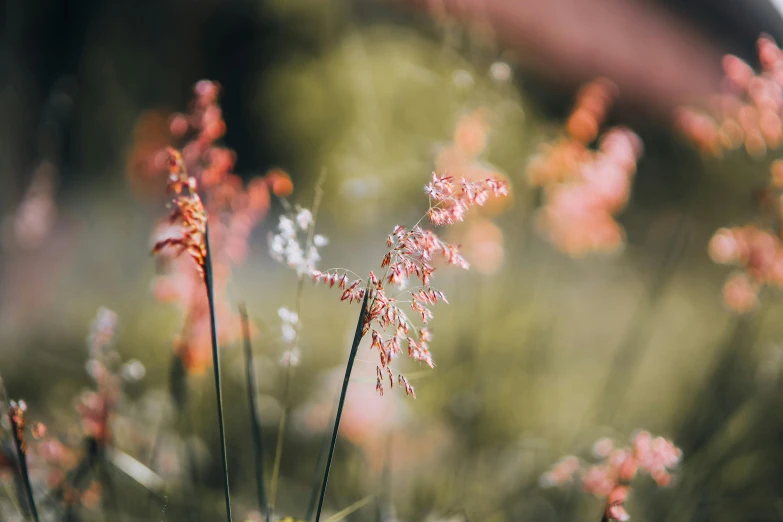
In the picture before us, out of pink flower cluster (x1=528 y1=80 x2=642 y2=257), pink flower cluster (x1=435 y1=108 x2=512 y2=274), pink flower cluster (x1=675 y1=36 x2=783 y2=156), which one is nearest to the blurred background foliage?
pink flower cluster (x1=435 y1=108 x2=512 y2=274)

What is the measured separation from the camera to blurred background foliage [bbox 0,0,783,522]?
161cm

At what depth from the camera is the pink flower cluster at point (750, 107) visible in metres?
1.54

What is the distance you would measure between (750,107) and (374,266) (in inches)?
44.5

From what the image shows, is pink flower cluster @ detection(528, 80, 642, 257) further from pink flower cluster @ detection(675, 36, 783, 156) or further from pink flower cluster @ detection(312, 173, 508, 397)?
pink flower cluster @ detection(312, 173, 508, 397)

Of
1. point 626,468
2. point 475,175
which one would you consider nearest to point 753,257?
point 475,175

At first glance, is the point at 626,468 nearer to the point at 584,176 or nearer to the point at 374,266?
the point at 584,176

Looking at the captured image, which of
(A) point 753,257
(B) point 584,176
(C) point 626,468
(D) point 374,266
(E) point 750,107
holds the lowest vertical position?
(D) point 374,266

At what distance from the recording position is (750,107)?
1.67 metres

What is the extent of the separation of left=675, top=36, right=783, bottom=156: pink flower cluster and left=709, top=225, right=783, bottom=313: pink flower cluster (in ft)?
0.82

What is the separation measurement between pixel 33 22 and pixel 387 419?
93.1 inches

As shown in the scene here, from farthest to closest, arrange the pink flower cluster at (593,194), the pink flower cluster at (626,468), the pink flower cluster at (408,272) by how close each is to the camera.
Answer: the pink flower cluster at (593,194) < the pink flower cluster at (626,468) < the pink flower cluster at (408,272)

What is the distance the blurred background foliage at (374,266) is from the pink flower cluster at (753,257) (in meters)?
0.15

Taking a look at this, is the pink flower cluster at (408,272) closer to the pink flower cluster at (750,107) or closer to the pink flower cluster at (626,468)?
the pink flower cluster at (626,468)

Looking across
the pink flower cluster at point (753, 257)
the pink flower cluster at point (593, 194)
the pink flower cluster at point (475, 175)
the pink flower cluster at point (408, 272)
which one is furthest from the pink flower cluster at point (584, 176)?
the pink flower cluster at point (408, 272)
